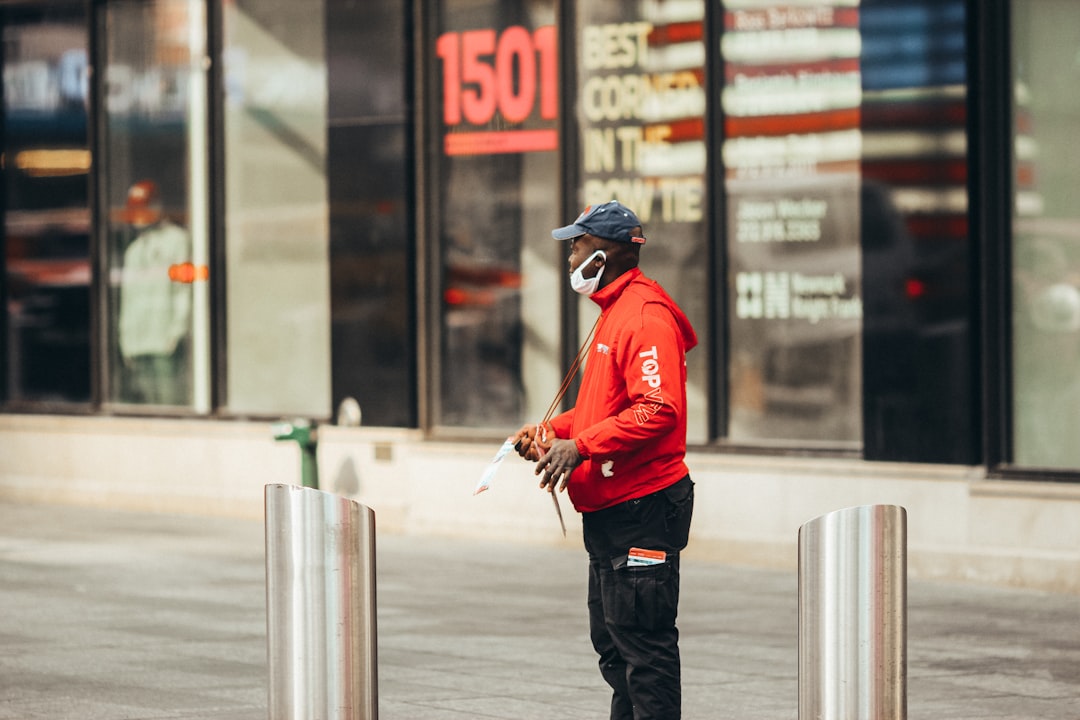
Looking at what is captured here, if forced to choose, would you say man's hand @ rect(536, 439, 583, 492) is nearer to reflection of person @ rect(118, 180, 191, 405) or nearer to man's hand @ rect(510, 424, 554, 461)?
man's hand @ rect(510, 424, 554, 461)

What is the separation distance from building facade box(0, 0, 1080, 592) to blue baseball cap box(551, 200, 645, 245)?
6.08 meters

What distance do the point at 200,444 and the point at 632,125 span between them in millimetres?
4991

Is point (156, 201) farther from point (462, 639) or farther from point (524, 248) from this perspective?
point (462, 639)

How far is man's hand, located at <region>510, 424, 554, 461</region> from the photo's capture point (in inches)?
252

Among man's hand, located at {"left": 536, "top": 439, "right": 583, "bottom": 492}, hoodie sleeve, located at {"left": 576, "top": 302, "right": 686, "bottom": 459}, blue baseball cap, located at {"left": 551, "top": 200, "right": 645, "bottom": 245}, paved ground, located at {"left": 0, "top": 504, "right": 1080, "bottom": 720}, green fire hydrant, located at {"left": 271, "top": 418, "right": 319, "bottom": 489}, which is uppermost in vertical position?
Answer: blue baseball cap, located at {"left": 551, "top": 200, "right": 645, "bottom": 245}

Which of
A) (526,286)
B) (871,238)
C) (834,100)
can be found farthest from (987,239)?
(526,286)

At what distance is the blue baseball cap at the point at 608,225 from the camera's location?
21.3 feet

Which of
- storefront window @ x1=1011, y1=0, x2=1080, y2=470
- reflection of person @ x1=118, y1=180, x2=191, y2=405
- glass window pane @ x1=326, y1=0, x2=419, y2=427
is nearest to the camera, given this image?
storefront window @ x1=1011, y1=0, x2=1080, y2=470

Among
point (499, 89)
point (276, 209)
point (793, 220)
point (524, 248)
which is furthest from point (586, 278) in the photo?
point (276, 209)

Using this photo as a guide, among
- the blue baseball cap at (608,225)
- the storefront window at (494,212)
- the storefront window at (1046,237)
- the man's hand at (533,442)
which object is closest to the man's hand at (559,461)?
the man's hand at (533,442)

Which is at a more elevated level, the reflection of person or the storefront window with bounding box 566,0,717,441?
the storefront window with bounding box 566,0,717,441

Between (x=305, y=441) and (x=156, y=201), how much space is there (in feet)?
12.5

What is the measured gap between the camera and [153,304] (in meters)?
17.6

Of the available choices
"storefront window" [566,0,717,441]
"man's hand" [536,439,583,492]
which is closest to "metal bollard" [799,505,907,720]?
"man's hand" [536,439,583,492]
